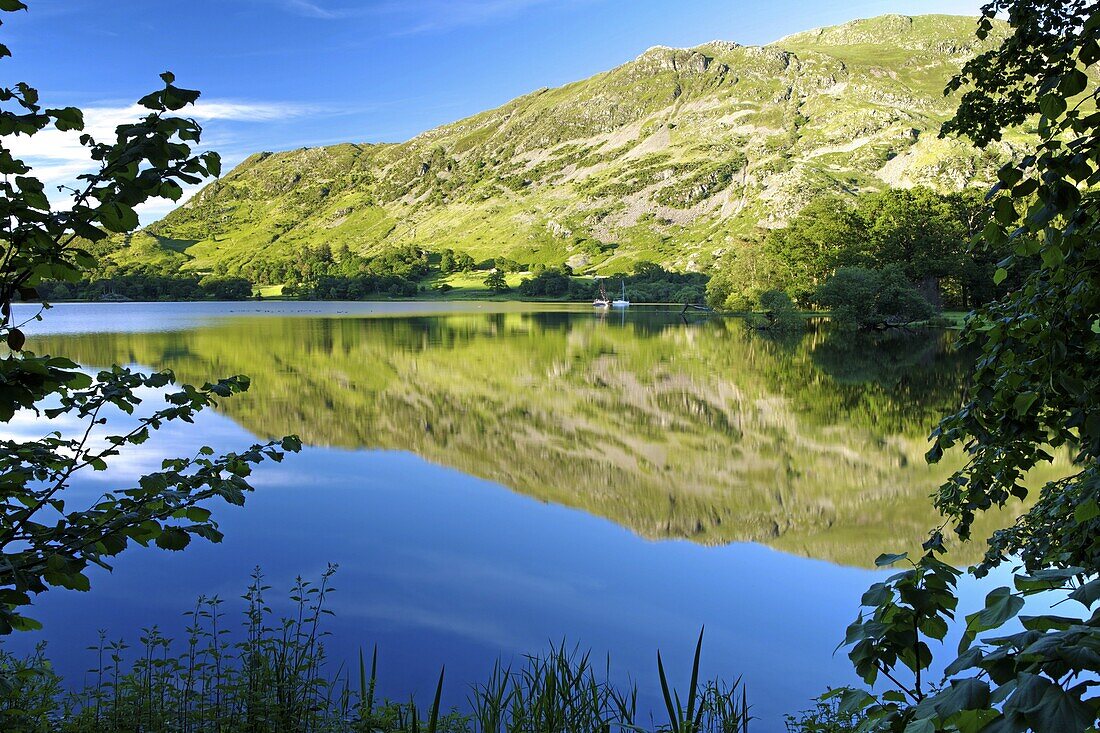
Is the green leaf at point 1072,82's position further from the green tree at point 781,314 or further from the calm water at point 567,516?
the green tree at point 781,314

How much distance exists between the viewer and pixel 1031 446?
19.6 ft

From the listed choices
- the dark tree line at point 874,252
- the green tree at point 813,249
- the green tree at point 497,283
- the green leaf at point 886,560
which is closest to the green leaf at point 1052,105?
the green leaf at point 886,560

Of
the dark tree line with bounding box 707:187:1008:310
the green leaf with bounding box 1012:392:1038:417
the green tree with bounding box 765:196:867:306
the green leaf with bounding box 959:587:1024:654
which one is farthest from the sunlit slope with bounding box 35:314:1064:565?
the green tree with bounding box 765:196:867:306

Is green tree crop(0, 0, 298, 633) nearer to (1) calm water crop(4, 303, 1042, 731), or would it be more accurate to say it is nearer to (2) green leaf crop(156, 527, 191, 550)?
(2) green leaf crop(156, 527, 191, 550)

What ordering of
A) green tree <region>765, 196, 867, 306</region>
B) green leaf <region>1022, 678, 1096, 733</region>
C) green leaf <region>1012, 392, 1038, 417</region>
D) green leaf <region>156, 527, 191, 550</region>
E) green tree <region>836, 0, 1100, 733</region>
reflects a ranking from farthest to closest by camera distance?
green tree <region>765, 196, 867, 306</region>
green leaf <region>156, 527, 191, 550</region>
green leaf <region>1012, 392, 1038, 417</region>
green tree <region>836, 0, 1100, 733</region>
green leaf <region>1022, 678, 1096, 733</region>

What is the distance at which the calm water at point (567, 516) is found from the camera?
398 inches

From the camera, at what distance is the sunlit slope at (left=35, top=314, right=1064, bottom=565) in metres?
16.5

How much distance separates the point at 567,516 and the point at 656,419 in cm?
1097

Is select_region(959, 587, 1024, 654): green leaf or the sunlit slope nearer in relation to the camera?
select_region(959, 587, 1024, 654): green leaf

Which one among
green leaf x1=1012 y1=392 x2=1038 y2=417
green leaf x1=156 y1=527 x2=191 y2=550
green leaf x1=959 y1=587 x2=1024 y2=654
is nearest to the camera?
green leaf x1=959 y1=587 x2=1024 y2=654

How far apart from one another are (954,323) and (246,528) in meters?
68.8

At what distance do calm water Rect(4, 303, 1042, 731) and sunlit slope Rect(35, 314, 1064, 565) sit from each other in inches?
4.3

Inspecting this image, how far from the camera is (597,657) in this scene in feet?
31.3

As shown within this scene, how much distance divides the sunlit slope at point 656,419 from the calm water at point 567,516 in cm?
11
